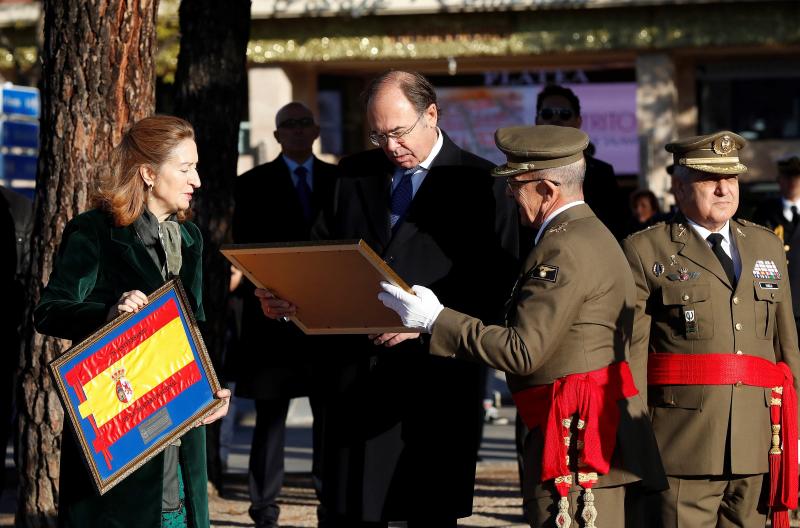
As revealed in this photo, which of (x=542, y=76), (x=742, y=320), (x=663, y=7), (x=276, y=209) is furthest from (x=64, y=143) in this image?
(x=542, y=76)

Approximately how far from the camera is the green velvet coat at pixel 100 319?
473cm

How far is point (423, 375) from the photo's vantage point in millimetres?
5426

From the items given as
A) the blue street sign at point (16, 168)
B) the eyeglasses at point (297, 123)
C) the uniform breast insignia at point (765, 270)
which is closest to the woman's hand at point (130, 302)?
the uniform breast insignia at point (765, 270)

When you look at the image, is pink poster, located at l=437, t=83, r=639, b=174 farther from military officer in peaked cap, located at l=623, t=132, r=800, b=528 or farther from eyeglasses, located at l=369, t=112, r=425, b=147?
eyeglasses, located at l=369, t=112, r=425, b=147

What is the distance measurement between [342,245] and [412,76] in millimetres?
1011

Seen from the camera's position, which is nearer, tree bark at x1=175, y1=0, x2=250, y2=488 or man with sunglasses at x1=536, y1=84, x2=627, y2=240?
man with sunglasses at x1=536, y1=84, x2=627, y2=240

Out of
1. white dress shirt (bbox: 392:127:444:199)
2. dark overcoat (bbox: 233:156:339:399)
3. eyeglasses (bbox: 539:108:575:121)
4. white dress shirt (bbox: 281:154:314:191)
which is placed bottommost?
dark overcoat (bbox: 233:156:339:399)

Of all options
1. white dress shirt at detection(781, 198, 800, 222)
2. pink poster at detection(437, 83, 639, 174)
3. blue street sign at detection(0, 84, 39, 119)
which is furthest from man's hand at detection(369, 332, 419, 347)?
pink poster at detection(437, 83, 639, 174)

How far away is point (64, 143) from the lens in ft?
22.3

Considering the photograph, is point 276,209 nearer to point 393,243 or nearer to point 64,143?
point 64,143

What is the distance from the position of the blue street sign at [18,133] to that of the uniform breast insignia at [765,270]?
49.6ft

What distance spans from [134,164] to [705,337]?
225 cm

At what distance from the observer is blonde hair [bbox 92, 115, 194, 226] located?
4.87 metres

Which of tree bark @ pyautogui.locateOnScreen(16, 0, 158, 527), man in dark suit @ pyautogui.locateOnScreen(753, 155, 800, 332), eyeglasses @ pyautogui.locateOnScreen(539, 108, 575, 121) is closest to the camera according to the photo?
tree bark @ pyautogui.locateOnScreen(16, 0, 158, 527)
